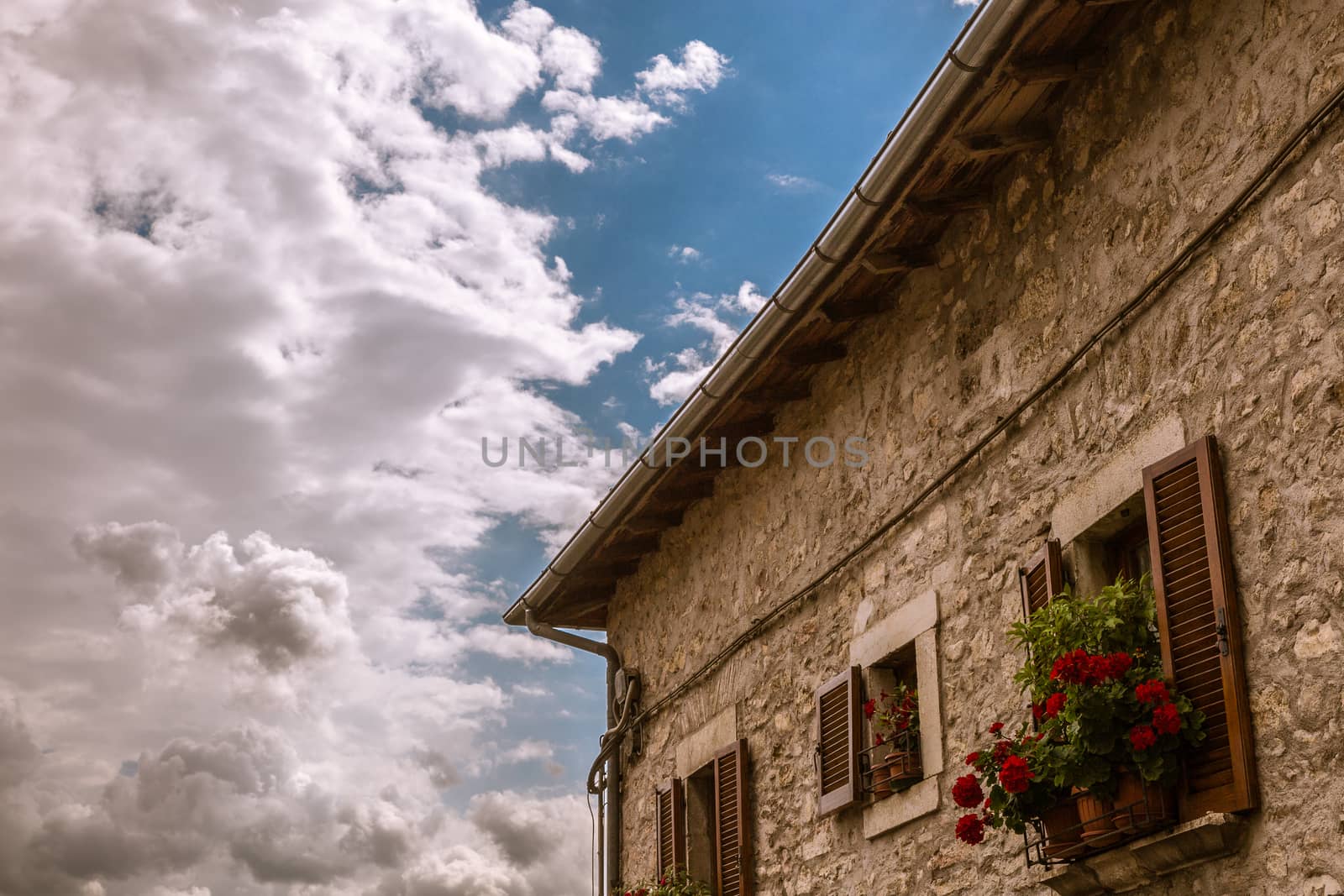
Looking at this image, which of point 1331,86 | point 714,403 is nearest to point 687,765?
point 714,403

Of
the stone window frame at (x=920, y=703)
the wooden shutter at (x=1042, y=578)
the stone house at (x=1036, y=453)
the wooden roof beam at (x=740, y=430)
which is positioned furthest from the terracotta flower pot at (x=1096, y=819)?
the wooden roof beam at (x=740, y=430)

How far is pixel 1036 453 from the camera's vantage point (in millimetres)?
5961

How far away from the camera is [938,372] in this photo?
6.87 metres

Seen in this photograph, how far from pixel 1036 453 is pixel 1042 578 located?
1.86 ft

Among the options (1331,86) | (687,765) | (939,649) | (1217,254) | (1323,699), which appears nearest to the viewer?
(1323,699)

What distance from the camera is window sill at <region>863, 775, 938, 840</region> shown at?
6430 mm

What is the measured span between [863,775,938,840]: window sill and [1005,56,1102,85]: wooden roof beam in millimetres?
3097

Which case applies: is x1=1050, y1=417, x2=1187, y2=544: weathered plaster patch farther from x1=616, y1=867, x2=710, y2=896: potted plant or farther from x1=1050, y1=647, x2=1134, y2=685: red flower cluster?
x1=616, y1=867, x2=710, y2=896: potted plant

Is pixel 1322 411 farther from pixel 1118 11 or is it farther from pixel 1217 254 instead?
pixel 1118 11

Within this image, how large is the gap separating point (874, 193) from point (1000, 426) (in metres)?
1.20

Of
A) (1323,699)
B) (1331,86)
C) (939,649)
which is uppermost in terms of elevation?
(1331,86)

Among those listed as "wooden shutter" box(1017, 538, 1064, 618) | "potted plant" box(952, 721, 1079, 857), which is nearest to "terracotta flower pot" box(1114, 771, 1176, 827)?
"potted plant" box(952, 721, 1079, 857)

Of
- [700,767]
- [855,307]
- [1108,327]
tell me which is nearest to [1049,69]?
[1108,327]

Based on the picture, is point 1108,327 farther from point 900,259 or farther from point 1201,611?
point 900,259
